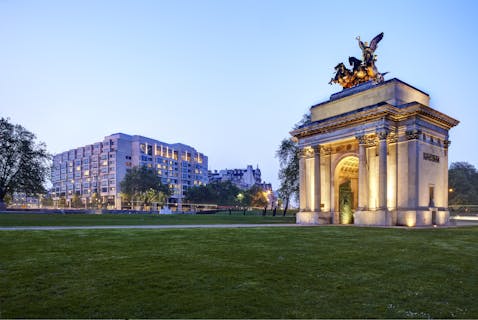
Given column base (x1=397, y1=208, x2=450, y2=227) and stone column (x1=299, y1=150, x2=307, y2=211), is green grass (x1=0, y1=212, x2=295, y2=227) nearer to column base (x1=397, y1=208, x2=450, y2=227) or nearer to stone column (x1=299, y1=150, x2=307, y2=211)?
stone column (x1=299, y1=150, x2=307, y2=211)

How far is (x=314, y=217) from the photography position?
35250 mm

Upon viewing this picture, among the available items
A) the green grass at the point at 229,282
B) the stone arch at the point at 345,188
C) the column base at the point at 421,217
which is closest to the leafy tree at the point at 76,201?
the stone arch at the point at 345,188

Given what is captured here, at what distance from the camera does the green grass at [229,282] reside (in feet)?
18.3

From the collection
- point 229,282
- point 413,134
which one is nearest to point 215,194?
point 413,134

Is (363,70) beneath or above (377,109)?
above

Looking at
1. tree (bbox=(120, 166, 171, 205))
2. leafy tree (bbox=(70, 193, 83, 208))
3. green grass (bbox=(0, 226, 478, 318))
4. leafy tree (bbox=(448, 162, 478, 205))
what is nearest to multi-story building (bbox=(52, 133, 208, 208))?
leafy tree (bbox=(70, 193, 83, 208))

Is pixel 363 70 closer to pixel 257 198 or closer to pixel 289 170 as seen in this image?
pixel 289 170

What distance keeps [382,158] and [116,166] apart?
138 meters

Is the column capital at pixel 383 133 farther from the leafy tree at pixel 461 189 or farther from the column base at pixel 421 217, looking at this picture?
the leafy tree at pixel 461 189

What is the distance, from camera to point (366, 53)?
34.7 metres

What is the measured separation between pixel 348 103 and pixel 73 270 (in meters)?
33.1

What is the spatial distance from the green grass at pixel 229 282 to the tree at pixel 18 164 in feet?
163

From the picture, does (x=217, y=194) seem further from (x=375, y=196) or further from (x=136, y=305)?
(x=136, y=305)

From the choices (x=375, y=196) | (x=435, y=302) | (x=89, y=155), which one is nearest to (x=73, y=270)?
(x=435, y=302)
